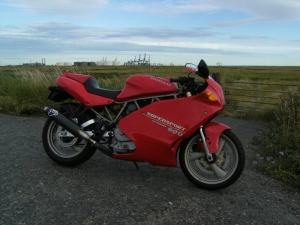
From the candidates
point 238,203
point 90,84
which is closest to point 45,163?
point 90,84

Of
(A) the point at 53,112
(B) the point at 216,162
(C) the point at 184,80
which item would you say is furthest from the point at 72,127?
(B) the point at 216,162

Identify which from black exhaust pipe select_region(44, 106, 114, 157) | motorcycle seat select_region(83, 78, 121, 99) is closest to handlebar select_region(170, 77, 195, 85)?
motorcycle seat select_region(83, 78, 121, 99)

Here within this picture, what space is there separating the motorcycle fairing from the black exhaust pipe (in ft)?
1.00

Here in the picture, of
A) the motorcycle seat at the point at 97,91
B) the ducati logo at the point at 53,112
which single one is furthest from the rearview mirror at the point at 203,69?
the ducati logo at the point at 53,112

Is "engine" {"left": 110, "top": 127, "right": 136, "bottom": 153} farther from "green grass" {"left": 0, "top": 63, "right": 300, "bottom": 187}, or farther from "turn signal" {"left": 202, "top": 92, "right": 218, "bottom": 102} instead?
"green grass" {"left": 0, "top": 63, "right": 300, "bottom": 187}

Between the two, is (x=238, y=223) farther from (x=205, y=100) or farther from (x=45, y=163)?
(x=45, y=163)

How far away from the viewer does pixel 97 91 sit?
414cm

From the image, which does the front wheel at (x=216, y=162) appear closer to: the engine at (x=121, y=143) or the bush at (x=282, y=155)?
the engine at (x=121, y=143)

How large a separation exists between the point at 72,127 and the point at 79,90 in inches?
18.8

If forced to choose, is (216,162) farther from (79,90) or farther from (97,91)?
(79,90)

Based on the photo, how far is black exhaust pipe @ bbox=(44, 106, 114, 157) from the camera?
3.97 metres

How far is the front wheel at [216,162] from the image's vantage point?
3631 millimetres

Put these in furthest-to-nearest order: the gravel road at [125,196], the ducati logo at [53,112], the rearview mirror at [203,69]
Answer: the ducati logo at [53,112]
the rearview mirror at [203,69]
the gravel road at [125,196]

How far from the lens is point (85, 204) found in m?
3.29
